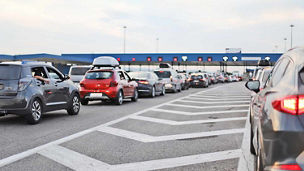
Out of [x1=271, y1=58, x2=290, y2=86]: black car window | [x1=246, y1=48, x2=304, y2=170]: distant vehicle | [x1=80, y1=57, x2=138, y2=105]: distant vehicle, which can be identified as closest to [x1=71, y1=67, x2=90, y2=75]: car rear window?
[x1=80, y1=57, x2=138, y2=105]: distant vehicle

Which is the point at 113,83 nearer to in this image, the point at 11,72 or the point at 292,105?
the point at 11,72

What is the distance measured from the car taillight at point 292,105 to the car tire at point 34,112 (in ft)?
23.8

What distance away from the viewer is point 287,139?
2.83 meters

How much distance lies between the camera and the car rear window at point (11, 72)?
915 cm

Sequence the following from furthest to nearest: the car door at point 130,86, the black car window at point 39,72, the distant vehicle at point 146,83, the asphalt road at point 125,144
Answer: the distant vehicle at point 146,83 < the car door at point 130,86 < the black car window at point 39,72 < the asphalt road at point 125,144

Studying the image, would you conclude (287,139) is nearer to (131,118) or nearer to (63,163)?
(63,163)

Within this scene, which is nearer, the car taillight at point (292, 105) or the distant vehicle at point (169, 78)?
the car taillight at point (292, 105)

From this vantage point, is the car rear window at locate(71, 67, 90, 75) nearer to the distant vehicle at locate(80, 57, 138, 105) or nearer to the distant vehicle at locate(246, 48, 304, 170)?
the distant vehicle at locate(80, 57, 138, 105)

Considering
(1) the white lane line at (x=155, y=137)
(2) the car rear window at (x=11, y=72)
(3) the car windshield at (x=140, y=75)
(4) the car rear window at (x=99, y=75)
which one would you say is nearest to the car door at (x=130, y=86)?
(4) the car rear window at (x=99, y=75)

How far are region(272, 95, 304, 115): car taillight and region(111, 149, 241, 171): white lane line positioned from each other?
2.55 metres

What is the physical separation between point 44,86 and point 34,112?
88 centimetres

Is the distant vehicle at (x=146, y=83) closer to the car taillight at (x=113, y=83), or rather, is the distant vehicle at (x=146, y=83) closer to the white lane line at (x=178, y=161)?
the car taillight at (x=113, y=83)

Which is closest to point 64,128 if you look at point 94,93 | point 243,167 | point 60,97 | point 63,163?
point 60,97

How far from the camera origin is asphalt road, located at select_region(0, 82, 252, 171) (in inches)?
211
